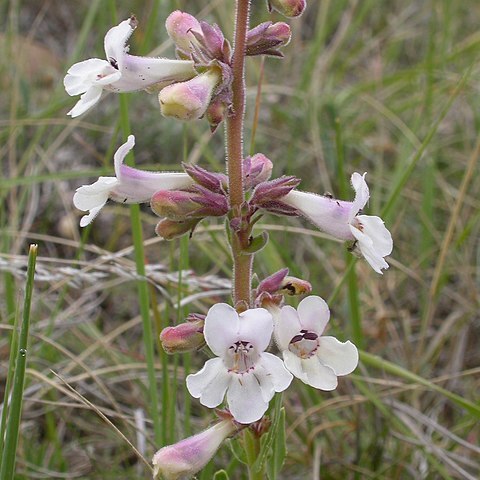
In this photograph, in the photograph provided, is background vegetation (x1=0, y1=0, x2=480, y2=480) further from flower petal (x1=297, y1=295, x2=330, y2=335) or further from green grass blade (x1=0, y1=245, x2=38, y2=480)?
flower petal (x1=297, y1=295, x2=330, y2=335)

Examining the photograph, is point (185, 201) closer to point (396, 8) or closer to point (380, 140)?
point (380, 140)

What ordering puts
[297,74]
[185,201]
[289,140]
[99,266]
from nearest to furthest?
[185,201] → [99,266] → [289,140] → [297,74]

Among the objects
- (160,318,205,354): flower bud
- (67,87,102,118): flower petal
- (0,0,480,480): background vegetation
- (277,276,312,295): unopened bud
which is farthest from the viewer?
(0,0,480,480): background vegetation

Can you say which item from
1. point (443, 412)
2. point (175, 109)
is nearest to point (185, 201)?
point (175, 109)

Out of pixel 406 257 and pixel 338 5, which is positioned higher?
pixel 338 5

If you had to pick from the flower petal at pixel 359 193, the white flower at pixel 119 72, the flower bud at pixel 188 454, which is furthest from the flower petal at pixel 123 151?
the flower bud at pixel 188 454

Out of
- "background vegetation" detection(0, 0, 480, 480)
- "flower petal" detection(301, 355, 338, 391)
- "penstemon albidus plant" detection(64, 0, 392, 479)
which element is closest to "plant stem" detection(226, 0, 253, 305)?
"penstemon albidus plant" detection(64, 0, 392, 479)

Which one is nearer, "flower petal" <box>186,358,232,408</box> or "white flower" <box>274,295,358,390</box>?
"flower petal" <box>186,358,232,408</box>
